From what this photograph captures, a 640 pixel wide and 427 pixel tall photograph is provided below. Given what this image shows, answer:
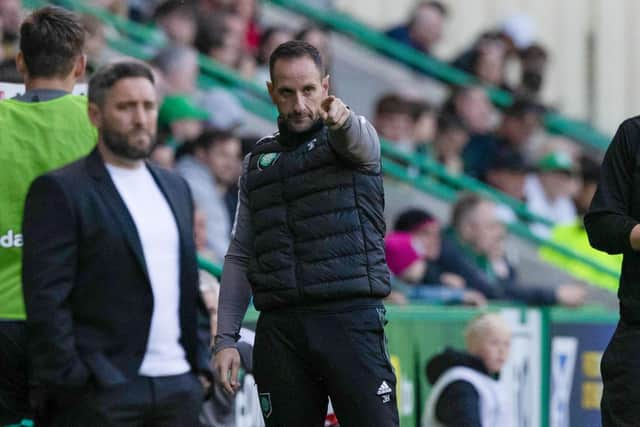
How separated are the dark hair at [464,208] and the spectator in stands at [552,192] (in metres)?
2.32

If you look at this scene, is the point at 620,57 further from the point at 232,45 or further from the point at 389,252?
the point at 389,252

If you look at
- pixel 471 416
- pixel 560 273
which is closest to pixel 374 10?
pixel 560 273

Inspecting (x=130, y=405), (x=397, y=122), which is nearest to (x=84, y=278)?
(x=130, y=405)

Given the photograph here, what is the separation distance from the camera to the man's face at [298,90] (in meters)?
5.67

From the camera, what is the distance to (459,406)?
29.8 feet

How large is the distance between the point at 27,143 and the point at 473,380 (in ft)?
13.9

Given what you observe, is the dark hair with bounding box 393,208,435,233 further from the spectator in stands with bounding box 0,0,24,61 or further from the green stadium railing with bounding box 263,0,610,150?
the green stadium railing with bounding box 263,0,610,150

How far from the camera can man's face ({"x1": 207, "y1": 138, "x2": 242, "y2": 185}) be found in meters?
10.4

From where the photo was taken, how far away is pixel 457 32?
58.7 ft

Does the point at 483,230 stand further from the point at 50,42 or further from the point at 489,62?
the point at 50,42

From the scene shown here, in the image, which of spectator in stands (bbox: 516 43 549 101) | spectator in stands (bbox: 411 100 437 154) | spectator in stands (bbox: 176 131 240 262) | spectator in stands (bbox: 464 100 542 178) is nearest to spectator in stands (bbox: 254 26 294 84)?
spectator in stands (bbox: 411 100 437 154)

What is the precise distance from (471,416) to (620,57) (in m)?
10.3

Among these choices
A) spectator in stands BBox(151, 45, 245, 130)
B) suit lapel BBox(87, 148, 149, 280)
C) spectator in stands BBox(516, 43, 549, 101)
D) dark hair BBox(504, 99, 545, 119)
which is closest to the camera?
suit lapel BBox(87, 148, 149, 280)

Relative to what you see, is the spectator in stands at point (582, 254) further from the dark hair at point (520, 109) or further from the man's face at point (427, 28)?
the man's face at point (427, 28)
